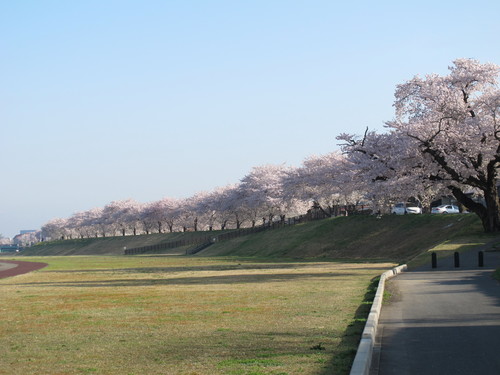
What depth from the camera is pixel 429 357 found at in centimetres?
1135

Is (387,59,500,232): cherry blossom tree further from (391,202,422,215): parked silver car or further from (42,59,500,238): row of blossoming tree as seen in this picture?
(391,202,422,215): parked silver car

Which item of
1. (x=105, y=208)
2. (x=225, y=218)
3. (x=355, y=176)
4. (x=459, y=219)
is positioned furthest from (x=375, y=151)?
(x=105, y=208)

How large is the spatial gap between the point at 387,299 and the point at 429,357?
9.48m

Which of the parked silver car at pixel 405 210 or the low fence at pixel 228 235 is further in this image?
the low fence at pixel 228 235

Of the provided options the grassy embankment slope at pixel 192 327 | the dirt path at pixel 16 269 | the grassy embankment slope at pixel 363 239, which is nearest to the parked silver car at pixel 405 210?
the grassy embankment slope at pixel 363 239

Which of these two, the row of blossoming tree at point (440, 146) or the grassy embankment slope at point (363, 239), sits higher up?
the row of blossoming tree at point (440, 146)

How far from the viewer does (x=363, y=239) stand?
64.8m

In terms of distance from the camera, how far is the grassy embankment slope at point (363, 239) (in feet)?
173

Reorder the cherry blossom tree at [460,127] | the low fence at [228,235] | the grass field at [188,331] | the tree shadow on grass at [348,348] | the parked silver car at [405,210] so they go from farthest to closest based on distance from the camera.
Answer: the low fence at [228,235] < the parked silver car at [405,210] < the cherry blossom tree at [460,127] < the grass field at [188,331] < the tree shadow on grass at [348,348]

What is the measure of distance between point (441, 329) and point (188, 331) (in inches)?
221

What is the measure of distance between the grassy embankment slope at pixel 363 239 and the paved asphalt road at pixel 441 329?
65.5 ft

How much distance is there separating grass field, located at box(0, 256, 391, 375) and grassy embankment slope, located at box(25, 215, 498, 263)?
75.4ft

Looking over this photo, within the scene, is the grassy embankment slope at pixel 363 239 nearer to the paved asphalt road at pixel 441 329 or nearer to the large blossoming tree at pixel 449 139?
the large blossoming tree at pixel 449 139

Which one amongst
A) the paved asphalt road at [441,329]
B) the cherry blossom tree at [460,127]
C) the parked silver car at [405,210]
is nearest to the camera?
the paved asphalt road at [441,329]
